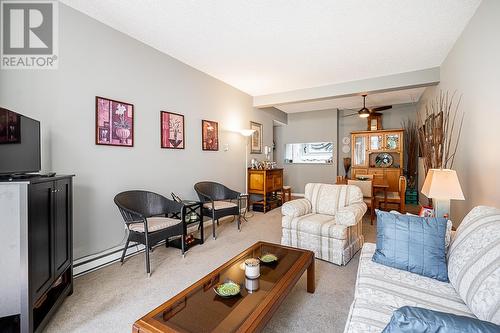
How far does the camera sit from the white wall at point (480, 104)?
2.03 metres

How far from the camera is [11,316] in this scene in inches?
57.2

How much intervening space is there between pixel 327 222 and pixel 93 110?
2978mm

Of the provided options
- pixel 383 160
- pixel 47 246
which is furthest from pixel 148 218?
pixel 383 160

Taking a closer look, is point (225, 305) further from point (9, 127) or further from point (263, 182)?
point (263, 182)

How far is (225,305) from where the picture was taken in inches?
50.8

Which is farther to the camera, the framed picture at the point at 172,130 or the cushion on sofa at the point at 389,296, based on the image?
the framed picture at the point at 172,130

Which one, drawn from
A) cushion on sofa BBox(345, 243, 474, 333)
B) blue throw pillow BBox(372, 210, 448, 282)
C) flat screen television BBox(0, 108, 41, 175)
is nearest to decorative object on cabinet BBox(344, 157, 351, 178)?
blue throw pillow BBox(372, 210, 448, 282)

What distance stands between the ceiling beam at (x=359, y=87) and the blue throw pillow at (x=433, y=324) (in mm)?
4396

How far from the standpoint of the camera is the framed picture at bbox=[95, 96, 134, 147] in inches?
105

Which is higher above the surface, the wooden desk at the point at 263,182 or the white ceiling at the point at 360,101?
the white ceiling at the point at 360,101

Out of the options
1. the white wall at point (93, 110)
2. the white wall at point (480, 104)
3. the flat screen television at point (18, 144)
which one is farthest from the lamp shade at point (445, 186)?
the flat screen television at point (18, 144)

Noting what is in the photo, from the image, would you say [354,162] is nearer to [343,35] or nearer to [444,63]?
[444,63]

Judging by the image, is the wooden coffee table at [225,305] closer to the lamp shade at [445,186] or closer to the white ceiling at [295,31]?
the lamp shade at [445,186]

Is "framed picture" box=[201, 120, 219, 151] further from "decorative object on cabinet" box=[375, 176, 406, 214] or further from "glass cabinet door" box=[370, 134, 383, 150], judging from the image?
"glass cabinet door" box=[370, 134, 383, 150]
